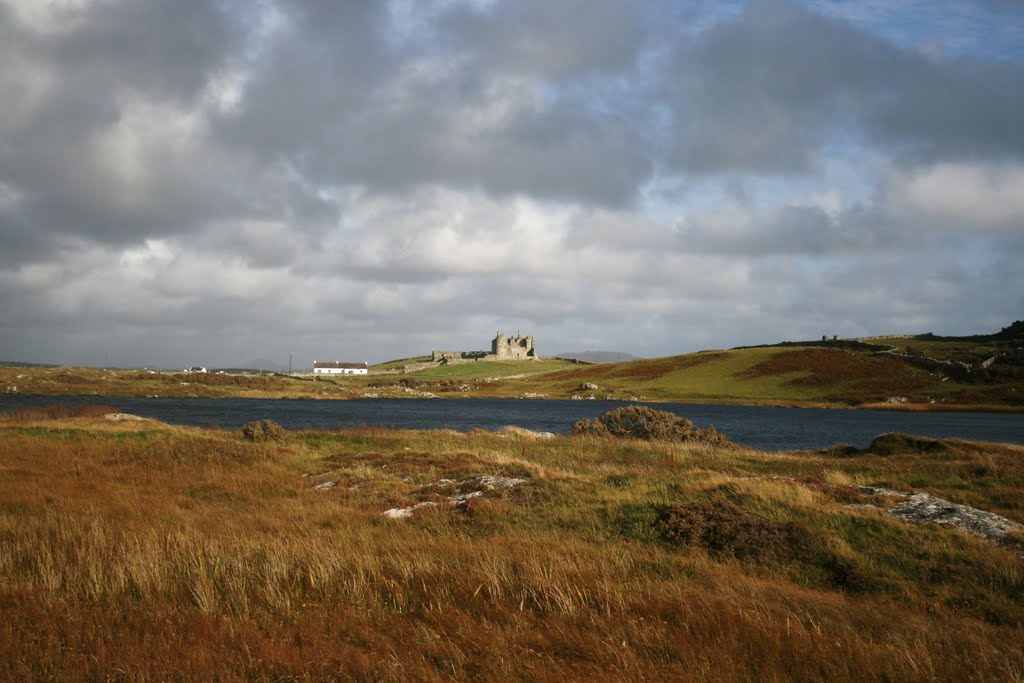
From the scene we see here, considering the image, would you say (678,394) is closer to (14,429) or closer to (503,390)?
(503,390)

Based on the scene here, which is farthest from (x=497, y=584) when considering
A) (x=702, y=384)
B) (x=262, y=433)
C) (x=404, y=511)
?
(x=702, y=384)

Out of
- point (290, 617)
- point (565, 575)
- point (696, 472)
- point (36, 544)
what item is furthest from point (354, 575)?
point (696, 472)

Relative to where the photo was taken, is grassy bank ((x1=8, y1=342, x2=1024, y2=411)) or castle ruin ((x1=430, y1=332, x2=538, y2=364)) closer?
grassy bank ((x1=8, y1=342, x2=1024, y2=411))

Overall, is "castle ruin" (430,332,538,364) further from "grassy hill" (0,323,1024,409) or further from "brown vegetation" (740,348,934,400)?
"brown vegetation" (740,348,934,400)

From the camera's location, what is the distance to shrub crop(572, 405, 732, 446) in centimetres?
3491

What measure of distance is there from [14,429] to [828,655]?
3524 centimetres

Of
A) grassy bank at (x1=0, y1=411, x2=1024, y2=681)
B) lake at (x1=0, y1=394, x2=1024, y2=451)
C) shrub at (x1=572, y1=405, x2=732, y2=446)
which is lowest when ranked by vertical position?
lake at (x1=0, y1=394, x2=1024, y2=451)

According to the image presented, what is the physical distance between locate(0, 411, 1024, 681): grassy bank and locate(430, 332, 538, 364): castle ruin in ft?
493

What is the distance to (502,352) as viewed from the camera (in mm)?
168375

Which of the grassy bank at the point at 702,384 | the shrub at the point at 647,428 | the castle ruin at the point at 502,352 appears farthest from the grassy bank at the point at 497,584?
the castle ruin at the point at 502,352

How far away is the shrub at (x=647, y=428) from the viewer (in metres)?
34.9

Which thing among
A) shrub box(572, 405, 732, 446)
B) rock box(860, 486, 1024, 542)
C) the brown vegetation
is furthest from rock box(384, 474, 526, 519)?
the brown vegetation

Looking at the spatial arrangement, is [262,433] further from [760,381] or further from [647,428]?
[760,381]

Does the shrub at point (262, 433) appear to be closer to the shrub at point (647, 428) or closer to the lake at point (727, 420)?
the lake at point (727, 420)
